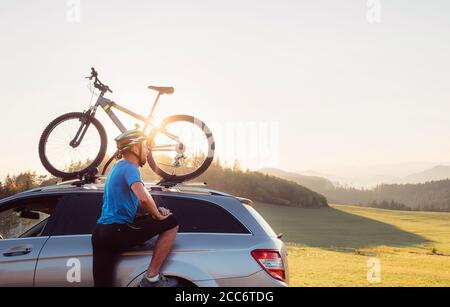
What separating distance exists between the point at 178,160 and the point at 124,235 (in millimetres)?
2795

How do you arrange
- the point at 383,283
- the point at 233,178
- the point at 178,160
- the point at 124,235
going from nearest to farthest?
the point at 124,235 → the point at 178,160 → the point at 383,283 → the point at 233,178

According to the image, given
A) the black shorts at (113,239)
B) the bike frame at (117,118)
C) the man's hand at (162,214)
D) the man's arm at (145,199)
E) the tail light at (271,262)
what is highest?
the bike frame at (117,118)

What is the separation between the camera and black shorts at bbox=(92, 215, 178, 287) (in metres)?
5.64

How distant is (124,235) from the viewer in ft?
18.7

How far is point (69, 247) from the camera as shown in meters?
5.98

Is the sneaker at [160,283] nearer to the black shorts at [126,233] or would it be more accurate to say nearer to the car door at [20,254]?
the black shorts at [126,233]

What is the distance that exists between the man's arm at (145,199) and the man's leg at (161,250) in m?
0.22

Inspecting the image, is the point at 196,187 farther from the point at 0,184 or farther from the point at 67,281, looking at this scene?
the point at 0,184

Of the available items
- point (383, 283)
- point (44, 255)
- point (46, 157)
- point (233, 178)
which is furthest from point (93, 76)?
point (233, 178)

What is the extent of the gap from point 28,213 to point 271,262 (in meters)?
3.24

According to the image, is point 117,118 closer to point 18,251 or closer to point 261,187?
point 18,251

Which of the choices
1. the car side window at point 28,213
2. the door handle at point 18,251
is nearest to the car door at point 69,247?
the door handle at point 18,251

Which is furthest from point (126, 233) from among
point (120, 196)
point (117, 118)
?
point (117, 118)

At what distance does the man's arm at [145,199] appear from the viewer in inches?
218
